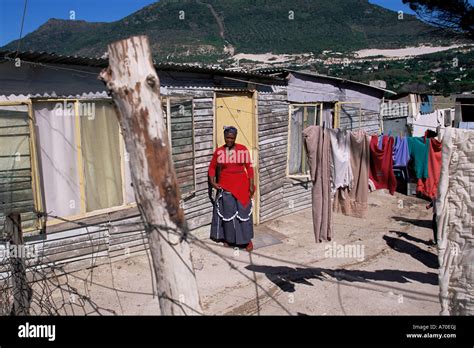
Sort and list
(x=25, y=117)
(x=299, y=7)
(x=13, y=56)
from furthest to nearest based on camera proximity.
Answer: (x=299, y=7), (x=25, y=117), (x=13, y=56)

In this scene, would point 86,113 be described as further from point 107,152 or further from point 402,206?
point 402,206

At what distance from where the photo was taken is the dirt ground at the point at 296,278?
17.8 feet

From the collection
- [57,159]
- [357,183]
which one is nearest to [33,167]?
[57,159]

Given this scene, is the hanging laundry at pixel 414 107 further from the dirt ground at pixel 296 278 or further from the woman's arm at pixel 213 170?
the woman's arm at pixel 213 170

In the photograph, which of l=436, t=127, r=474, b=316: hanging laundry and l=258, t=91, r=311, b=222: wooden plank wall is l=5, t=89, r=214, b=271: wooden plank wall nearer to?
l=258, t=91, r=311, b=222: wooden plank wall

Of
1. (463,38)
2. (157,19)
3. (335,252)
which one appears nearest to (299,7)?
(157,19)

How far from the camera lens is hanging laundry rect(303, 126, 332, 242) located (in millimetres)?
5375

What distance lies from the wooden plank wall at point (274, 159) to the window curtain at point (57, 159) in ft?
12.5

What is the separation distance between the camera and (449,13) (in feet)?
35.4

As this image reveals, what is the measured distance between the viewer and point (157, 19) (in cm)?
6556

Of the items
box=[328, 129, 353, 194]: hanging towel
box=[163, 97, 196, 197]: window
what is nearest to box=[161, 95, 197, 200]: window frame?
box=[163, 97, 196, 197]: window

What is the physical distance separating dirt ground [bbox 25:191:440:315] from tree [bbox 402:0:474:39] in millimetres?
5033

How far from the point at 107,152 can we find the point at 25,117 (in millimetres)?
1222
